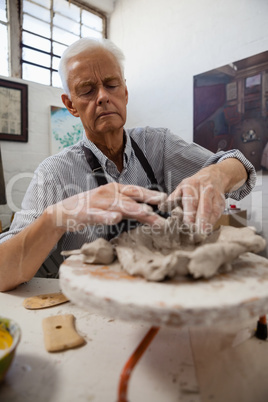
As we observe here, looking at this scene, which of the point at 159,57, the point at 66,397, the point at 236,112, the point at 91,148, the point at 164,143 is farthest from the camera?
the point at 159,57

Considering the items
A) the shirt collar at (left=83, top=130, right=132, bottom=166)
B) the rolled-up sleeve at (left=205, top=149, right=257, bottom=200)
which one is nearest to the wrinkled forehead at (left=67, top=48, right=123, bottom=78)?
the shirt collar at (left=83, top=130, right=132, bottom=166)

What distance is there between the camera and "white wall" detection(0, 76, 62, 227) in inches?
125

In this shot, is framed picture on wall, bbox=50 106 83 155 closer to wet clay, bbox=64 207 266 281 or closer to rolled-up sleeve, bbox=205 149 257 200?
rolled-up sleeve, bbox=205 149 257 200

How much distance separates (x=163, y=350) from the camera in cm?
72

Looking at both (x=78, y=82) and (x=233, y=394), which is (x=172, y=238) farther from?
(x=78, y=82)

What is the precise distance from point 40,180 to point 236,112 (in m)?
2.10

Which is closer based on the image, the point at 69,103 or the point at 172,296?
the point at 172,296

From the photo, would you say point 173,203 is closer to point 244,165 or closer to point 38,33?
point 244,165

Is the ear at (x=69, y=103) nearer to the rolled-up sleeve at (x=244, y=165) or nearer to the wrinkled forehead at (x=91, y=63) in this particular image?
the wrinkled forehead at (x=91, y=63)

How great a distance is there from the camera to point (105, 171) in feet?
4.68

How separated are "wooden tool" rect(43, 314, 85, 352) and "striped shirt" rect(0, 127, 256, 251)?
0.47 m

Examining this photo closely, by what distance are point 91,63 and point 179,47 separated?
7.85 ft

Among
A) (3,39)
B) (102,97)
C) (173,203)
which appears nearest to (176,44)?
(3,39)

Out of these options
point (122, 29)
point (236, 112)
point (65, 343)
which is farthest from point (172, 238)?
point (122, 29)
